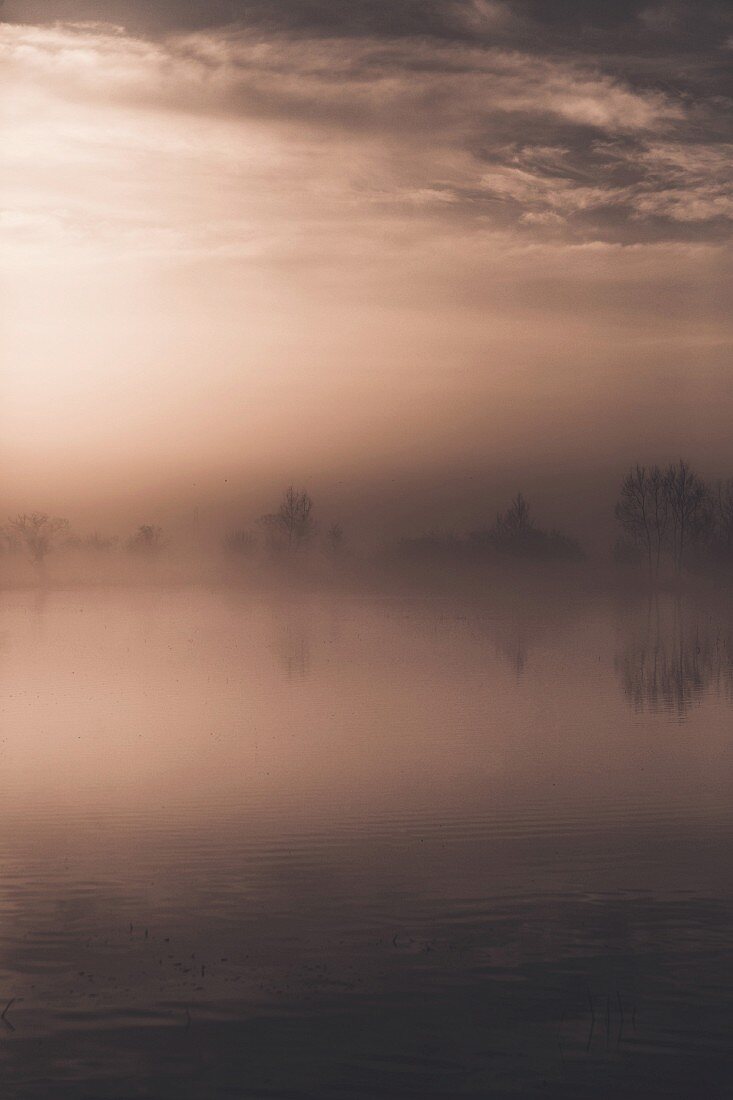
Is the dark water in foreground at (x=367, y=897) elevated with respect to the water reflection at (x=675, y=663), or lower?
lower

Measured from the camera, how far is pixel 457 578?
170250 mm

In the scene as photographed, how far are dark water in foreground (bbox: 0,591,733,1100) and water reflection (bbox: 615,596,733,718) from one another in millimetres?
1019

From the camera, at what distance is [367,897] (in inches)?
532

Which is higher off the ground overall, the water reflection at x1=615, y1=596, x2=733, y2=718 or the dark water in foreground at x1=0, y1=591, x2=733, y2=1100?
the water reflection at x1=615, y1=596, x2=733, y2=718

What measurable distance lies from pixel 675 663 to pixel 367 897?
107 feet

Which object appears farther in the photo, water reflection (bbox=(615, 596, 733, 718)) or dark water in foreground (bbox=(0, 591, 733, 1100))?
water reflection (bbox=(615, 596, 733, 718))

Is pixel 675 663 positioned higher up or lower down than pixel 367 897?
higher up

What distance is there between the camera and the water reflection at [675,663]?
34.1 m

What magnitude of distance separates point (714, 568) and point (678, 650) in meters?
90.6

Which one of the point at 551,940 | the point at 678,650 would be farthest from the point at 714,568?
the point at 551,940

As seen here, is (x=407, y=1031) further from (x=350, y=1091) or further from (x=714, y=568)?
(x=714, y=568)

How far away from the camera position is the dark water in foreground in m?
9.26

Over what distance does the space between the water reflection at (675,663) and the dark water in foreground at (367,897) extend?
1.02 m

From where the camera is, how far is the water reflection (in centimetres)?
3412
